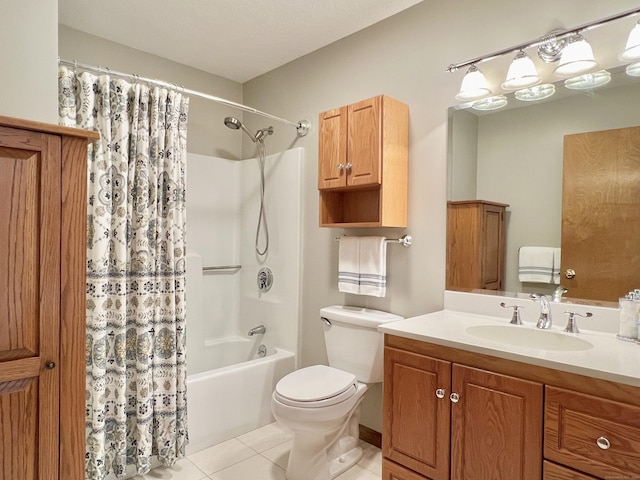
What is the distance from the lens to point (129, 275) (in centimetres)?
192

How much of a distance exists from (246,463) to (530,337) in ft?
5.27

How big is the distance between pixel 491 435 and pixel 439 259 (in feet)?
2.96

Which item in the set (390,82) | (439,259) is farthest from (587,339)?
(390,82)

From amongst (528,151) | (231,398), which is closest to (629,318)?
(528,151)

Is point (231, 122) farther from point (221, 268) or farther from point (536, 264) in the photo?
point (536, 264)

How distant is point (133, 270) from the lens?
1921 mm

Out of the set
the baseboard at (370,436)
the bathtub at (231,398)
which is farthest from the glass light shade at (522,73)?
the bathtub at (231,398)

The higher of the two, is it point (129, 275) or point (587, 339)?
point (129, 275)

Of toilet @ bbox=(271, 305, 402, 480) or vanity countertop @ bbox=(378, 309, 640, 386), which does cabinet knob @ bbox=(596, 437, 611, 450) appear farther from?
toilet @ bbox=(271, 305, 402, 480)

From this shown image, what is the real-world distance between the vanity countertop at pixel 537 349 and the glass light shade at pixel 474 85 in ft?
3.47

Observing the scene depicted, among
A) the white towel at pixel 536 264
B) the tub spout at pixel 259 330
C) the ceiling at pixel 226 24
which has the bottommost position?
the tub spout at pixel 259 330

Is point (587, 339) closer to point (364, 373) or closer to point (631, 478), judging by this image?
point (631, 478)

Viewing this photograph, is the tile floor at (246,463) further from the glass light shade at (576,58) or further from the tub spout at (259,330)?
the glass light shade at (576,58)

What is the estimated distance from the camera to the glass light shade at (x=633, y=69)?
4.75 ft
